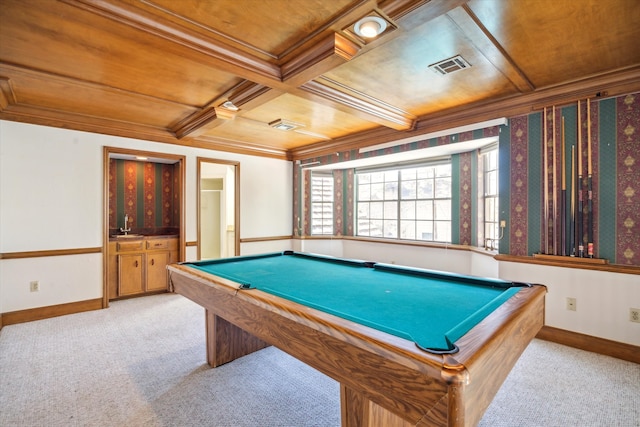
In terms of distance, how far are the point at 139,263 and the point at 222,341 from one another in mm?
2700

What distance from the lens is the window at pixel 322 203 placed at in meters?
5.89

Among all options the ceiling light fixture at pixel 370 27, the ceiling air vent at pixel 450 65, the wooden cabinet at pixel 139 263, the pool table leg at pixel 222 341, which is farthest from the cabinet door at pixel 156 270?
the ceiling air vent at pixel 450 65

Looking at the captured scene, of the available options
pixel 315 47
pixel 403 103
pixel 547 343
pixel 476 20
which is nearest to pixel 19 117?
pixel 315 47

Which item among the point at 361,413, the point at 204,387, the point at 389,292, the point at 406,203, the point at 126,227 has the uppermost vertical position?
the point at 406,203

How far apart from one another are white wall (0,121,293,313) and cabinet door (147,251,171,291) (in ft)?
2.17

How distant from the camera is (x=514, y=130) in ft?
10.4

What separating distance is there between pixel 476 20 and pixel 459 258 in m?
3.03

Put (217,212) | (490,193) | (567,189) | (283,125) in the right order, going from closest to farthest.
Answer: (567,189), (490,193), (283,125), (217,212)

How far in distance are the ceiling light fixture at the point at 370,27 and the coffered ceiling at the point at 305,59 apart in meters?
0.04

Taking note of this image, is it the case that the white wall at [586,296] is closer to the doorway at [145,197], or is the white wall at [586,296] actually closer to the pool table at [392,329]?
the pool table at [392,329]

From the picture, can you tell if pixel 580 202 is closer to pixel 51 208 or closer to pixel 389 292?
pixel 389 292

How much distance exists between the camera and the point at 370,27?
1.85 meters

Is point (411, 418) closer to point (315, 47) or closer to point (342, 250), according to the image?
point (315, 47)

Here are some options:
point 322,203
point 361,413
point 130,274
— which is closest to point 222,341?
point 361,413
